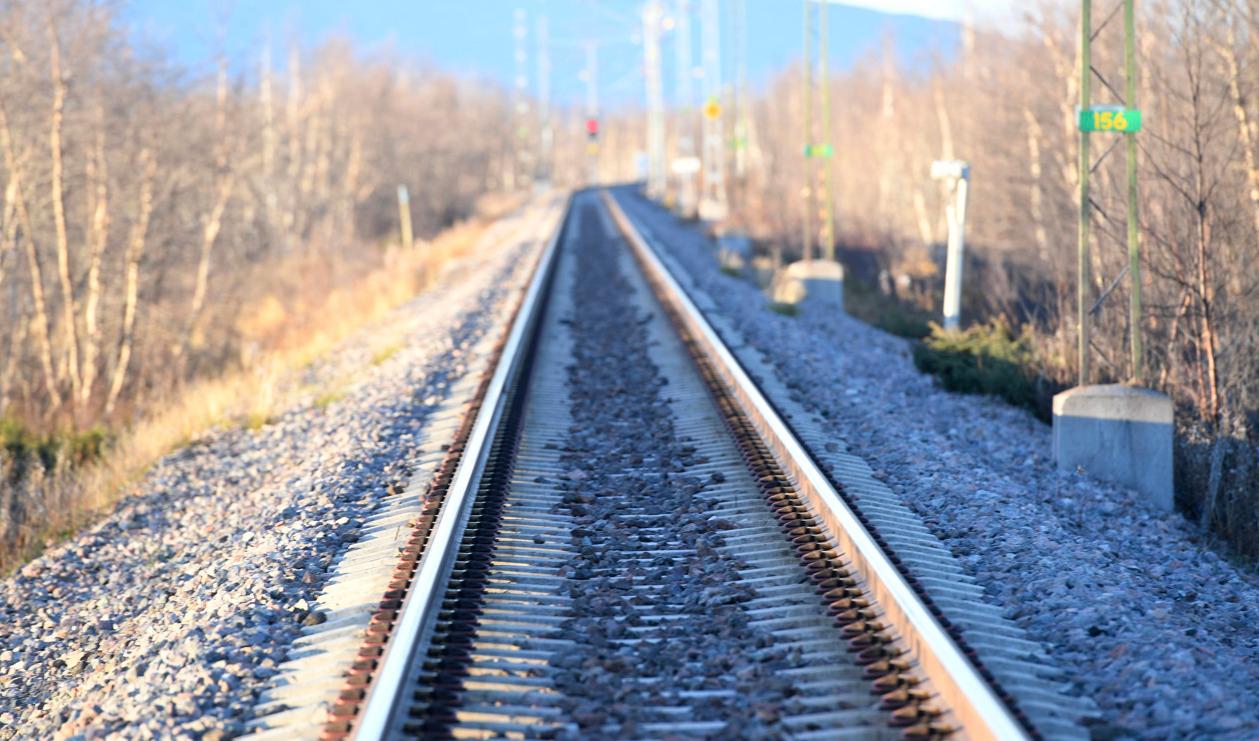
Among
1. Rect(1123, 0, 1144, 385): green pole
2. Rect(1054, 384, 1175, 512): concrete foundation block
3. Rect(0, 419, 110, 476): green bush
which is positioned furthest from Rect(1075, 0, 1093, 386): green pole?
Rect(0, 419, 110, 476): green bush

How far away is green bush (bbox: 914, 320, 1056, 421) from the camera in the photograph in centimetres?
1205

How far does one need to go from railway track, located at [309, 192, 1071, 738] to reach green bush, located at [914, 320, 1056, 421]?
10.5 feet

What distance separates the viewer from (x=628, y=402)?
425 inches

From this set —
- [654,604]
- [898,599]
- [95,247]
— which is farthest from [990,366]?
[95,247]

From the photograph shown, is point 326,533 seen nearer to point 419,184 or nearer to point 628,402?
point 628,402

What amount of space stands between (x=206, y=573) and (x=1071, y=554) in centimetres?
462

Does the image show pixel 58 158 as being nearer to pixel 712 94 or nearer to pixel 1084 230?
pixel 1084 230

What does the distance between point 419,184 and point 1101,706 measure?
62733 millimetres

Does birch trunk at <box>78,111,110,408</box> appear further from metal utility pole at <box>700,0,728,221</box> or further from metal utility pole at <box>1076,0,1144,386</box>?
metal utility pole at <box>700,0,728,221</box>

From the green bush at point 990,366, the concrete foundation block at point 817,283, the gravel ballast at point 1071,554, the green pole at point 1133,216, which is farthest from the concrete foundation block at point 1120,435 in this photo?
the concrete foundation block at point 817,283

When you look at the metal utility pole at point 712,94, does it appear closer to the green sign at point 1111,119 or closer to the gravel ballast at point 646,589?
the green sign at point 1111,119

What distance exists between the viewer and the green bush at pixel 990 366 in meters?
12.1

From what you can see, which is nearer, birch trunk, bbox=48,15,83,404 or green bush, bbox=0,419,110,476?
green bush, bbox=0,419,110,476

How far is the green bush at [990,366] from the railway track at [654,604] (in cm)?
319
